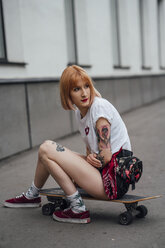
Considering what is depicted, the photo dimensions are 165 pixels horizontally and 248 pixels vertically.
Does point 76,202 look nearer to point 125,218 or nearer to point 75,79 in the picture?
point 125,218

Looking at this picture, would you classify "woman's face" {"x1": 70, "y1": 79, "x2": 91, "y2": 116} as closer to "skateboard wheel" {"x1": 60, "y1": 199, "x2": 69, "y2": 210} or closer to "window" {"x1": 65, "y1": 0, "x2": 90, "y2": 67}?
"skateboard wheel" {"x1": 60, "y1": 199, "x2": 69, "y2": 210}

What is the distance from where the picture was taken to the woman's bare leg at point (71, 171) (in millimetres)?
3062

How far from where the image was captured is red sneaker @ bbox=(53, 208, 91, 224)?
10.2ft

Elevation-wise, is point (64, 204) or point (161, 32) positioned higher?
point (161, 32)

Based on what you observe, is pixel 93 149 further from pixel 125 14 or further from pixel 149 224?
pixel 125 14

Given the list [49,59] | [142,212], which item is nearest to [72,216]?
[142,212]

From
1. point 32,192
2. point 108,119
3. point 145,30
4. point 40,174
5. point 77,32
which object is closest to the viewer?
point 108,119

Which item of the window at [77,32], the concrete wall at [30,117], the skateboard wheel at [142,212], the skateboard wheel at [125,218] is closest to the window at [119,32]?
the window at [77,32]

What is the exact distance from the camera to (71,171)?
307 centimetres

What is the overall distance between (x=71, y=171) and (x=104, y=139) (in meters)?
0.40

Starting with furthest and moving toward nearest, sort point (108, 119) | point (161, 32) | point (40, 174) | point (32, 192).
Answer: point (161, 32) → point (32, 192) → point (40, 174) → point (108, 119)

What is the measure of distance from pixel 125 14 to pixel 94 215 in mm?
10425

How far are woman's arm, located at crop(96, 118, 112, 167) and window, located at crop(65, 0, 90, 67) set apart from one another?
593 cm

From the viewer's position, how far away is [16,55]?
6352 mm
